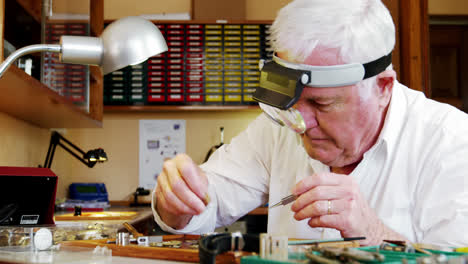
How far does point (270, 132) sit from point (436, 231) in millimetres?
682

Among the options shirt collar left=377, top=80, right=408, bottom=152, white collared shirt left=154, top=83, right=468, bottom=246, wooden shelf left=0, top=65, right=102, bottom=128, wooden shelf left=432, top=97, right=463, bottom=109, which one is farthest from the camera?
wooden shelf left=432, top=97, right=463, bottom=109

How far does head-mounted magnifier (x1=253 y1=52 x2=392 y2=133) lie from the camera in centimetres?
113

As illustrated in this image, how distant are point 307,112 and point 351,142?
17cm

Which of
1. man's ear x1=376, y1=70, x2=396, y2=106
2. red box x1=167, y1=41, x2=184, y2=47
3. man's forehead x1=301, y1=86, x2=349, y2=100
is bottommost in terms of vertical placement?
man's forehead x1=301, y1=86, x2=349, y2=100

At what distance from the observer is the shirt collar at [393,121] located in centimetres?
138

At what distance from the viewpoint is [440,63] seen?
4285mm

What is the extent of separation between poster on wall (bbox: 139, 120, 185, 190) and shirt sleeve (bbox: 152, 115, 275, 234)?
88.6 inches

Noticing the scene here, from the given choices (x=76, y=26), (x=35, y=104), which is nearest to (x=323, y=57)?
(x=35, y=104)

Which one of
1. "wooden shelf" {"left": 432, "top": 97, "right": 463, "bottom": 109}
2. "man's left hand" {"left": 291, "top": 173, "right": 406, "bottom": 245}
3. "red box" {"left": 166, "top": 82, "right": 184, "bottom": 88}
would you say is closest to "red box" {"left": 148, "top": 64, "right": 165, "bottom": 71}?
"red box" {"left": 166, "top": 82, "right": 184, "bottom": 88}

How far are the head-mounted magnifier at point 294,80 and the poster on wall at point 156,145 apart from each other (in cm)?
278

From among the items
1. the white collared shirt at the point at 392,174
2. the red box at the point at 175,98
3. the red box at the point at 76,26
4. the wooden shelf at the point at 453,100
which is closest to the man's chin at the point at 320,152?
the white collared shirt at the point at 392,174

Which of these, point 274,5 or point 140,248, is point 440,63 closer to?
point 274,5

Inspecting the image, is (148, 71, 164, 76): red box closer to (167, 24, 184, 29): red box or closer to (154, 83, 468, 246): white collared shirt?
(167, 24, 184, 29): red box

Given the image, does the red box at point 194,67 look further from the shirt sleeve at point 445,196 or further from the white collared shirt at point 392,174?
the shirt sleeve at point 445,196
